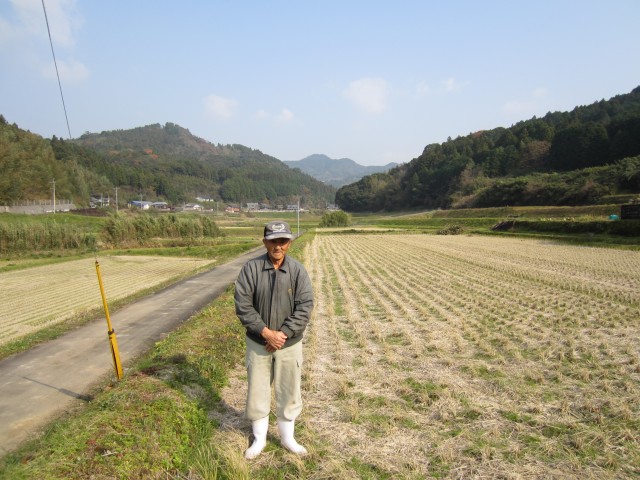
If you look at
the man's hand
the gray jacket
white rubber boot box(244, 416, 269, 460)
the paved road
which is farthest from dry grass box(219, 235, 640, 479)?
the paved road

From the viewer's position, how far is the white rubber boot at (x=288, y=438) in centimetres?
347

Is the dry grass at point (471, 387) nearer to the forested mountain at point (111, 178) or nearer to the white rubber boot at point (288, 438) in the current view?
the white rubber boot at point (288, 438)

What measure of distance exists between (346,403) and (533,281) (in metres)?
11.6

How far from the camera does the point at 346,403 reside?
4.55m

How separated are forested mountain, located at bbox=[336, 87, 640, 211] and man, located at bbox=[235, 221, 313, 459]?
2044 inches

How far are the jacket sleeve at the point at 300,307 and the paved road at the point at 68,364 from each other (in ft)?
10.6

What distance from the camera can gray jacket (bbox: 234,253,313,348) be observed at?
3.34m

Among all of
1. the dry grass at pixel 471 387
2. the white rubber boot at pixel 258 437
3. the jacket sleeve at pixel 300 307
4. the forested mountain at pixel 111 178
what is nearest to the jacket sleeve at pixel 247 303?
the jacket sleeve at pixel 300 307

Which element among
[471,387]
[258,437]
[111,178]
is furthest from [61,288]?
[111,178]

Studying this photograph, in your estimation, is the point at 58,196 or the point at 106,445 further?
the point at 58,196

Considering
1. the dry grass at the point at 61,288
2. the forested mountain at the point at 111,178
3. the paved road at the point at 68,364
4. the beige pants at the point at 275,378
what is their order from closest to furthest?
the beige pants at the point at 275,378 → the paved road at the point at 68,364 → the dry grass at the point at 61,288 → the forested mountain at the point at 111,178

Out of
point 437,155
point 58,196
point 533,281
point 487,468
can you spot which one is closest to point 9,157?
point 58,196

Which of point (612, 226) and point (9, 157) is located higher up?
point (9, 157)

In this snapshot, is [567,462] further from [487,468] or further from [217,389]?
[217,389]
